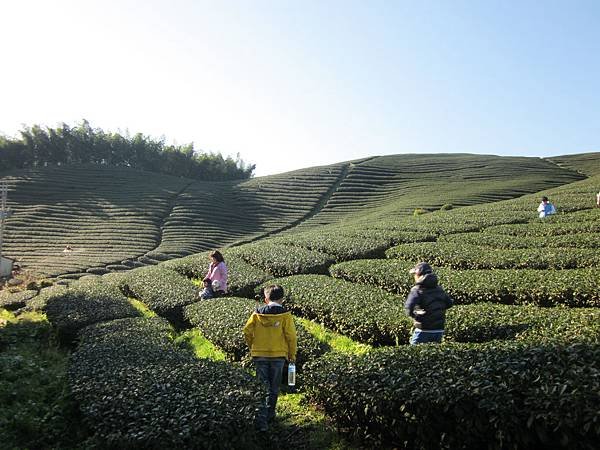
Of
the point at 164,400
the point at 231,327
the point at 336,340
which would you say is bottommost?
the point at 336,340

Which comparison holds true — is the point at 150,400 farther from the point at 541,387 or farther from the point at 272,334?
the point at 541,387

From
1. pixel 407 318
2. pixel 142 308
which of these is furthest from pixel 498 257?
pixel 142 308

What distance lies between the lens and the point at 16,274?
115 feet

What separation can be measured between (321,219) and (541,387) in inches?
1788

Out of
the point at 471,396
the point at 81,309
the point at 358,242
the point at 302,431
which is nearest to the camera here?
the point at 471,396

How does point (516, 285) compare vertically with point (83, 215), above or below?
above

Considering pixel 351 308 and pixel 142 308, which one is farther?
pixel 142 308

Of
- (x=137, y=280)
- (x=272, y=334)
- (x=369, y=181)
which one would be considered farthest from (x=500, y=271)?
(x=369, y=181)

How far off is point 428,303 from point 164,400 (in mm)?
4632

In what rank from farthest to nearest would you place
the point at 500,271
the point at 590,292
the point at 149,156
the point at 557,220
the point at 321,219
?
the point at 149,156, the point at 321,219, the point at 557,220, the point at 500,271, the point at 590,292

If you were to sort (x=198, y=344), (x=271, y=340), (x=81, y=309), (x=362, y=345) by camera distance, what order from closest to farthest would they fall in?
(x=271, y=340) < (x=362, y=345) < (x=198, y=344) < (x=81, y=309)

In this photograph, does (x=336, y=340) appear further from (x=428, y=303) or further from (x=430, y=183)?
(x=430, y=183)

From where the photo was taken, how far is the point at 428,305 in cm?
896

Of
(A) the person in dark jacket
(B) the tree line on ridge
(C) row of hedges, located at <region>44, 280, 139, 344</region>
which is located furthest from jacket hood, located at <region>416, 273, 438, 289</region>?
(B) the tree line on ridge
